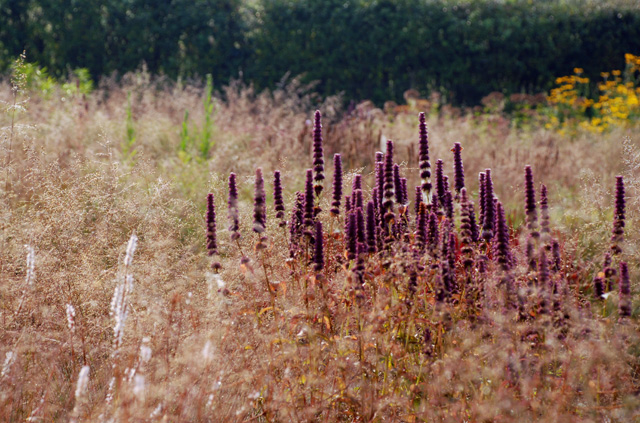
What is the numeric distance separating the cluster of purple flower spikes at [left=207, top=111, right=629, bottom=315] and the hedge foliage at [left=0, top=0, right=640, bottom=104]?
30.7 feet

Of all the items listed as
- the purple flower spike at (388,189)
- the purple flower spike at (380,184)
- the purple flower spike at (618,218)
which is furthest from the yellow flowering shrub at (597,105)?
the purple flower spike at (388,189)

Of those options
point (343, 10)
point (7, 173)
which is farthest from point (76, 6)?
point (7, 173)

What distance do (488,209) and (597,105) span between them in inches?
323

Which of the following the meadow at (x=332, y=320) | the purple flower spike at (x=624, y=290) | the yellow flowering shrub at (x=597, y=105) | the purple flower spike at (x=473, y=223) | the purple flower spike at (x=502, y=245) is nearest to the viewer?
the meadow at (x=332, y=320)

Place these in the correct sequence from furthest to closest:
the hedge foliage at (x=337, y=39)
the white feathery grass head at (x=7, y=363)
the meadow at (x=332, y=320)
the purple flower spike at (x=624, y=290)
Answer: the hedge foliage at (x=337, y=39)
the purple flower spike at (x=624, y=290)
the meadow at (x=332, y=320)
the white feathery grass head at (x=7, y=363)

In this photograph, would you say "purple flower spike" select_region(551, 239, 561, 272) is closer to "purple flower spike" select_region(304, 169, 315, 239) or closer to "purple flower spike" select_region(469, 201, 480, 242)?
"purple flower spike" select_region(469, 201, 480, 242)

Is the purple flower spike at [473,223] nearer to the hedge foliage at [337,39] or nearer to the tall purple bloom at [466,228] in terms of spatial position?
the tall purple bloom at [466,228]

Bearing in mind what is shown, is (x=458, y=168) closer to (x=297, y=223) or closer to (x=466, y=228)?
(x=466, y=228)

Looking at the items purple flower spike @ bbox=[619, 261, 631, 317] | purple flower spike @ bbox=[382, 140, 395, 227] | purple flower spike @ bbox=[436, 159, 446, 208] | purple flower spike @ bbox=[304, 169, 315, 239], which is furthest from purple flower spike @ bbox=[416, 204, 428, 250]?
purple flower spike @ bbox=[619, 261, 631, 317]

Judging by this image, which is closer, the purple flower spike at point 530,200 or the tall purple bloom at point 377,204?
the purple flower spike at point 530,200

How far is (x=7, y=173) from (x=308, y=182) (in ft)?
6.59

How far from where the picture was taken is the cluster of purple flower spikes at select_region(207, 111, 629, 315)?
2457 millimetres

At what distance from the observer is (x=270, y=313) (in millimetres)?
3146

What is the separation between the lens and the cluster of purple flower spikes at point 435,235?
2.46 m
